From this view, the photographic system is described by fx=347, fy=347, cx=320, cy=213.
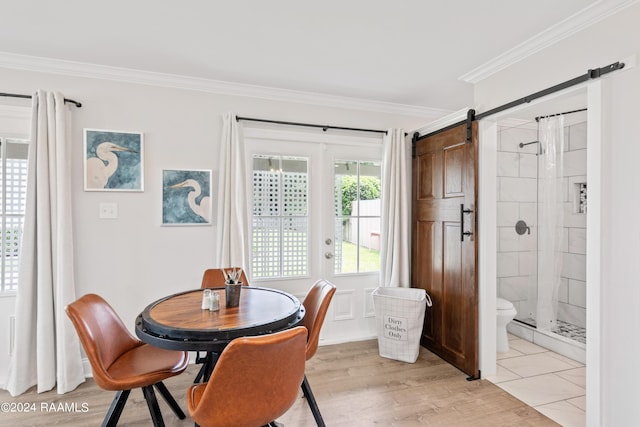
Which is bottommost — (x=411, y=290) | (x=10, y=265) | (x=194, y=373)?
(x=194, y=373)

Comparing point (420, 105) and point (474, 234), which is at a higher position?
point (420, 105)

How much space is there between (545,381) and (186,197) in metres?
3.33

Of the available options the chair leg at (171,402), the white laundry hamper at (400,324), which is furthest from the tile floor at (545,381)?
the chair leg at (171,402)

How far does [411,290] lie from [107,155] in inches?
117

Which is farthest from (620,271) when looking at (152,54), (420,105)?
(152,54)

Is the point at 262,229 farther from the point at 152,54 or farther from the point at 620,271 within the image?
the point at 620,271

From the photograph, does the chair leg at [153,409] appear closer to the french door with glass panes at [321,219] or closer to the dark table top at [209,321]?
the dark table top at [209,321]

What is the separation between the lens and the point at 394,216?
11.7 feet

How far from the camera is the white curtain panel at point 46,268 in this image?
255cm

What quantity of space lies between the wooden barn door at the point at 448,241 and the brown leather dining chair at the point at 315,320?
129 cm

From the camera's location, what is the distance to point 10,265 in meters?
2.70

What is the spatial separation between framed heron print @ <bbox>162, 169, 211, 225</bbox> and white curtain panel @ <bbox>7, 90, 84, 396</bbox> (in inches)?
27.5

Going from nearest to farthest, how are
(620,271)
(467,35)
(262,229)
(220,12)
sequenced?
1. (620,271)
2. (220,12)
3. (467,35)
4. (262,229)

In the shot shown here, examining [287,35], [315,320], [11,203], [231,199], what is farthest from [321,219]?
[11,203]
